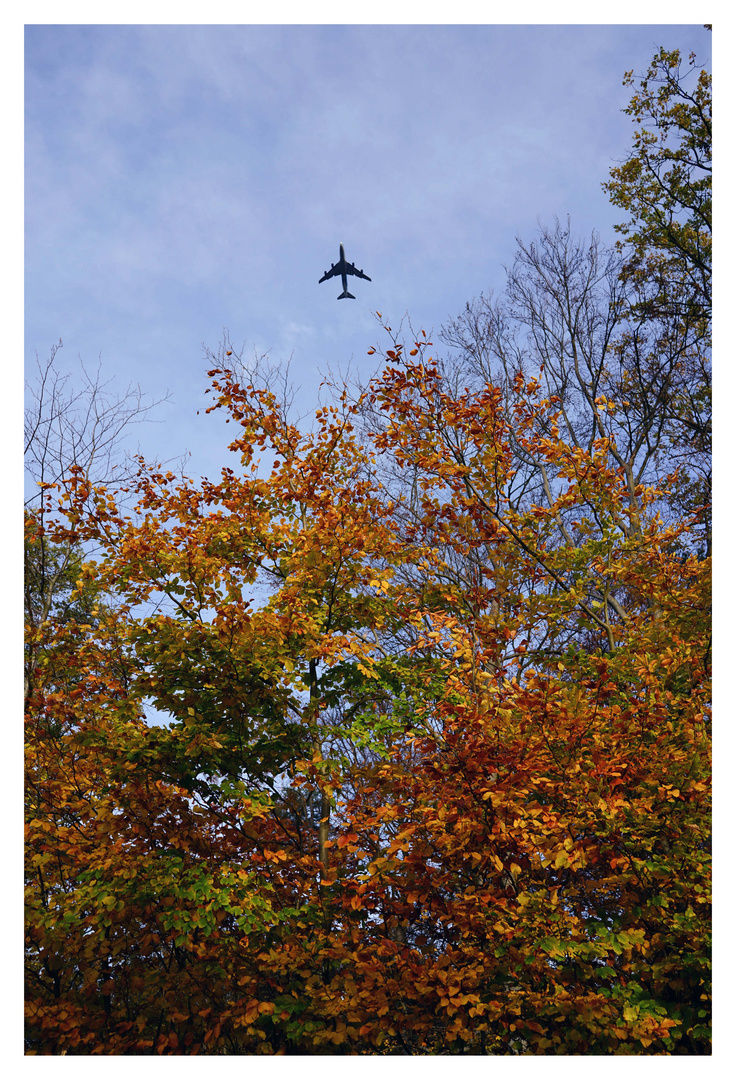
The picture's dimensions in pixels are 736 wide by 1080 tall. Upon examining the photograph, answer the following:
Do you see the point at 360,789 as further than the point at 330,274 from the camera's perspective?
No

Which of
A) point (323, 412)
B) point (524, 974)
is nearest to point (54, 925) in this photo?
point (524, 974)

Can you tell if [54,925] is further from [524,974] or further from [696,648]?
[696,648]

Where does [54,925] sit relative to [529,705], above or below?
below

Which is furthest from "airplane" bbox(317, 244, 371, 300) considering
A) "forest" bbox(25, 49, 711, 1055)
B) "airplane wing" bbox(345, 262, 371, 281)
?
"forest" bbox(25, 49, 711, 1055)

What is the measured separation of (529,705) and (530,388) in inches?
137

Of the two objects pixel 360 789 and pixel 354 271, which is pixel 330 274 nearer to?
pixel 354 271

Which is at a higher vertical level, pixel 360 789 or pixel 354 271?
pixel 354 271

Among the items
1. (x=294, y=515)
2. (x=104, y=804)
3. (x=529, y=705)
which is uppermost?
(x=294, y=515)

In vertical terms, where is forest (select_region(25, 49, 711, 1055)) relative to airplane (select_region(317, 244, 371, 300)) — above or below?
below

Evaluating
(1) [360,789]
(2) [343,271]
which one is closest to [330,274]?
(2) [343,271]

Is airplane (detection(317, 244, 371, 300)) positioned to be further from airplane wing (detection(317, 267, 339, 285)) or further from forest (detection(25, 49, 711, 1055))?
forest (detection(25, 49, 711, 1055))
